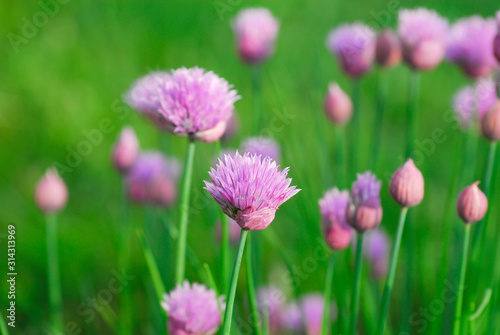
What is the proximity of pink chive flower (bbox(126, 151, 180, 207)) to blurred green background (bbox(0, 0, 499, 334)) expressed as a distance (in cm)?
7

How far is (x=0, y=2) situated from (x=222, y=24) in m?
0.85

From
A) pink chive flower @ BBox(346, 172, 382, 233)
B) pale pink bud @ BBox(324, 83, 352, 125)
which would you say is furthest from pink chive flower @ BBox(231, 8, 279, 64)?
pink chive flower @ BBox(346, 172, 382, 233)

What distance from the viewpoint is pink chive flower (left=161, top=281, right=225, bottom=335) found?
2.24 ft

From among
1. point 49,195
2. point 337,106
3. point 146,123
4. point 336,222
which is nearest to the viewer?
point 336,222

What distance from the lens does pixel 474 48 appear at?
1.11 m

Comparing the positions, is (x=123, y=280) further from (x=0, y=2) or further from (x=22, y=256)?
(x=0, y=2)

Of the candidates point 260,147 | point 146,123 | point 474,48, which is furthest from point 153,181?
point 146,123

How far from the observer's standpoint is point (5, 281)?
4.18 feet

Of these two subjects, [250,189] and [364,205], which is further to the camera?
[364,205]

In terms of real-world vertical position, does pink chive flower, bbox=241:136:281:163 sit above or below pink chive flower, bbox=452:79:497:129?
below

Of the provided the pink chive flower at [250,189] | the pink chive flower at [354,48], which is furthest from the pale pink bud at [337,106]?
the pink chive flower at [250,189]

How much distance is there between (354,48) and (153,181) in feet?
1.50

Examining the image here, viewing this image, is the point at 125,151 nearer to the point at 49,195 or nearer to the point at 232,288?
the point at 49,195

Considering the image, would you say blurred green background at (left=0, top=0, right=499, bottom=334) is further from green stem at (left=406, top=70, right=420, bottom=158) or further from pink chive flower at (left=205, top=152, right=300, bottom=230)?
pink chive flower at (left=205, top=152, right=300, bottom=230)
